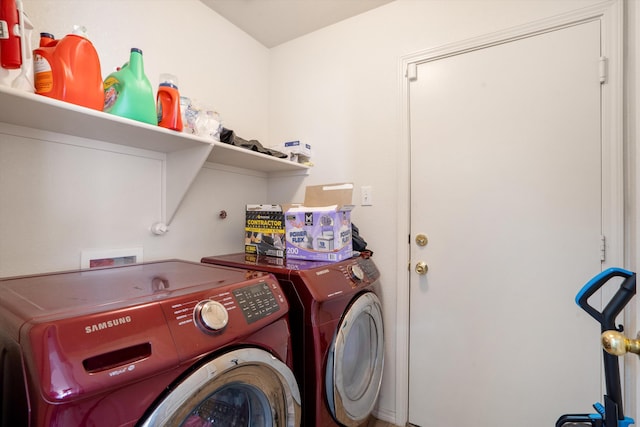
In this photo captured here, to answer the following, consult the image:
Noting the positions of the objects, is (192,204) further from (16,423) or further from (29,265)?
(16,423)

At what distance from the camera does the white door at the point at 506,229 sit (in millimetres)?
1356

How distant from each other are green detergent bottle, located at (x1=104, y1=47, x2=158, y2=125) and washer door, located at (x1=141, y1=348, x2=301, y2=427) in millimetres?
966

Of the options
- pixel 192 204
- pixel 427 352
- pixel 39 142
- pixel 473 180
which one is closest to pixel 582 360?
pixel 427 352

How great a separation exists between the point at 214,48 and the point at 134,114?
102cm

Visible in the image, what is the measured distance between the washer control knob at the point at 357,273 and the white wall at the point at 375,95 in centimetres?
37

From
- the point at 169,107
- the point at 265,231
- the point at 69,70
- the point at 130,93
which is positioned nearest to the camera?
the point at 69,70

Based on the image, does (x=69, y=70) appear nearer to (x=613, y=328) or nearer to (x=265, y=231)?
(x=265, y=231)

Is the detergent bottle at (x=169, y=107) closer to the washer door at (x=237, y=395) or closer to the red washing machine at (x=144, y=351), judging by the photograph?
the red washing machine at (x=144, y=351)

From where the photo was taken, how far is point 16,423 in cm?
58

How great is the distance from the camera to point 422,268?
1688mm

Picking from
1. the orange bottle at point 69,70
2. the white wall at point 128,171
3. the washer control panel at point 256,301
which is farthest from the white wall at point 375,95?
the orange bottle at point 69,70

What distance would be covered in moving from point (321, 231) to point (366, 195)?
53 centimetres

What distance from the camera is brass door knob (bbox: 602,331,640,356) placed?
619 mm

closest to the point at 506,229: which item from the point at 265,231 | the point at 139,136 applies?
the point at 265,231
